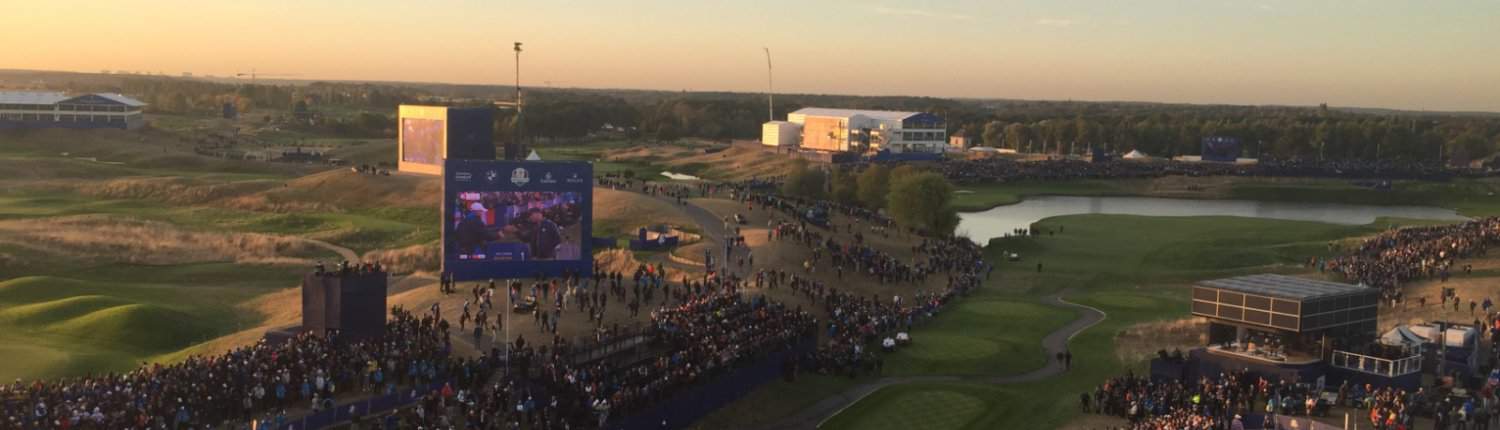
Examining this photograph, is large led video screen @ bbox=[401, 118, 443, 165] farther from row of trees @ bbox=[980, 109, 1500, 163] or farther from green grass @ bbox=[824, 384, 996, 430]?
row of trees @ bbox=[980, 109, 1500, 163]

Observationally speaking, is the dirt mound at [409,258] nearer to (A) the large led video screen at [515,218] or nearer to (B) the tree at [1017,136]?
(A) the large led video screen at [515,218]

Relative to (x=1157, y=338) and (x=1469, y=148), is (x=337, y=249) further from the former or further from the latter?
(x=1469, y=148)

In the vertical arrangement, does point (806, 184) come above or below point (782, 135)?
below

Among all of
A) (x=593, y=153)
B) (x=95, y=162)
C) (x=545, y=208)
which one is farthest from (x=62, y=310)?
(x=593, y=153)

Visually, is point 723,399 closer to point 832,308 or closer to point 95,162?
point 832,308

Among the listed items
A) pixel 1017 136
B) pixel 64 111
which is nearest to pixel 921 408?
pixel 64 111

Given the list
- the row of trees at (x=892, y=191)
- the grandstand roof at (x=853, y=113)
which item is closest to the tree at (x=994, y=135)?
the grandstand roof at (x=853, y=113)
